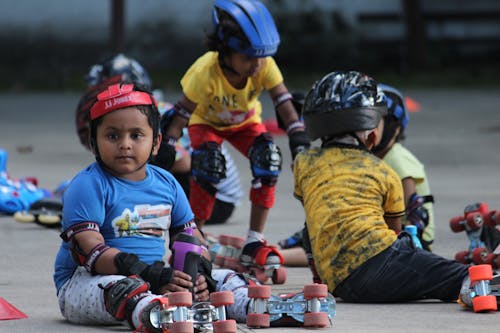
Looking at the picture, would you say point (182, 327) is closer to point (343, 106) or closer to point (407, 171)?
point (343, 106)

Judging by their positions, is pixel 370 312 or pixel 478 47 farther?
pixel 478 47

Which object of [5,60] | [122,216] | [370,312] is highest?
[5,60]

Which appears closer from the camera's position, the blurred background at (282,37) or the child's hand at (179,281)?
the child's hand at (179,281)

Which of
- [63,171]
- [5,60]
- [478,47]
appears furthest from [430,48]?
[63,171]

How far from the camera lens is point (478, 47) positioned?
26.6 metres

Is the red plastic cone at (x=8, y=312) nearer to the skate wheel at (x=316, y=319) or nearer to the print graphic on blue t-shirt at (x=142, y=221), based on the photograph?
the print graphic on blue t-shirt at (x=142, y=221)

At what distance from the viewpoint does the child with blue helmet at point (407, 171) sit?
281 inches

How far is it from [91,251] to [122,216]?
25 centimetres

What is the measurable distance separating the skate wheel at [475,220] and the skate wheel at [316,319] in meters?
Answer: 2.22

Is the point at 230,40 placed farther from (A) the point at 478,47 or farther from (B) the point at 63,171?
(A) the point at 478,47

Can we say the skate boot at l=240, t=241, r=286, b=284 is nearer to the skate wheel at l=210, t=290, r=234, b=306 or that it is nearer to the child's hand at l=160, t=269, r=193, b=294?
the child's hand at l=160, t=269, r=193, b=294

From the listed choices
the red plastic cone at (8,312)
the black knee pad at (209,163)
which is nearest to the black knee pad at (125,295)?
the red plastic cone at (8,312)

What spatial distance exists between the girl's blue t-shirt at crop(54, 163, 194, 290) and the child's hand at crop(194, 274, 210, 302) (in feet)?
0.83

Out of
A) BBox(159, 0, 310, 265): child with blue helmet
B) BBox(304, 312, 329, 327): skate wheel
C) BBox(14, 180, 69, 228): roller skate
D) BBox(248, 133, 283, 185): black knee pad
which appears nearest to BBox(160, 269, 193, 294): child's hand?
BBox(304, 312, 329, 327): skate wheel
